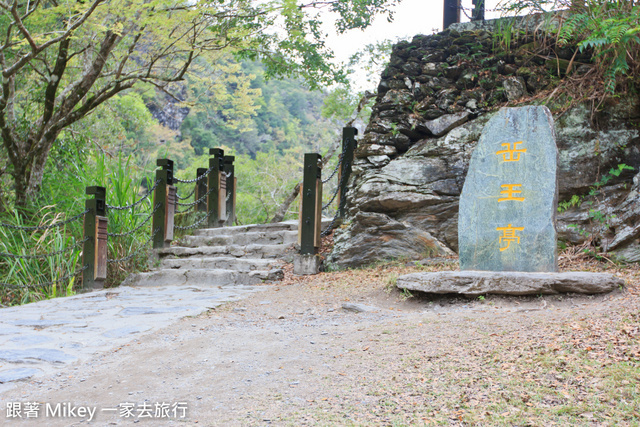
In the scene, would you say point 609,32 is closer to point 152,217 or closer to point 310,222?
point 310,222

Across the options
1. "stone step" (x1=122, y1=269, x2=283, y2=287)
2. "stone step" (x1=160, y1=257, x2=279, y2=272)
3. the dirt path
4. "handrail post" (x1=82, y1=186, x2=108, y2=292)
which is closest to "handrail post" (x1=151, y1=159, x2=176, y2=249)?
"stone step" (x1=160, y1=257, x2=279, y2=272)

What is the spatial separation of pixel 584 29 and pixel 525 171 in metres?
2.53

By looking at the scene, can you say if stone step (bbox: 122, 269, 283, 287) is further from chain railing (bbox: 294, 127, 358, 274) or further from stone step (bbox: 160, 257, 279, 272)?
chain railing (bbox: 294, 127, 358, 274)

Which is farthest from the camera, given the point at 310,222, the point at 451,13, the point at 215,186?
the point at 451,13

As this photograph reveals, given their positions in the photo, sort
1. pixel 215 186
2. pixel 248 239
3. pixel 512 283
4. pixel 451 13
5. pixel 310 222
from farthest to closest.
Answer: pixel 451 13
pixel 215 186
pixel 248 239
pixel 310 222
pixel 512 283

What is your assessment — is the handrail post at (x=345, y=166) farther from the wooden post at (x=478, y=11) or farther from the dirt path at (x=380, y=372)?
the dirt path at (x=380, y=372)

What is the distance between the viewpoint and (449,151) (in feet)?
23.5

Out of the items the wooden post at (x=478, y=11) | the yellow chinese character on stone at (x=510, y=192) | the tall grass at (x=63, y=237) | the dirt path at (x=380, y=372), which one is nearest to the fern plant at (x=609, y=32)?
the yellow chinese character on stone at (x=510, y=192)

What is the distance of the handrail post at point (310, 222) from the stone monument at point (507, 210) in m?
2.01

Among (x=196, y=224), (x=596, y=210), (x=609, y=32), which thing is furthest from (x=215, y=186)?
(x=609, y=32)

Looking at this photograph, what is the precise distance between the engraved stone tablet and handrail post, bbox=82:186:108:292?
4162 millimetres

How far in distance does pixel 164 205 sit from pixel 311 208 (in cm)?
208

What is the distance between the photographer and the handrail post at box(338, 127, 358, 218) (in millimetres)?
7992

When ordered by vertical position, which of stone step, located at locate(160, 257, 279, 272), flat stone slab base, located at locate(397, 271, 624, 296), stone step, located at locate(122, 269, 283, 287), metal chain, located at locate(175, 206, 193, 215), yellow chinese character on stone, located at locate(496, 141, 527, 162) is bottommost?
stone step, located at locate(122, 269, 283, 287)
